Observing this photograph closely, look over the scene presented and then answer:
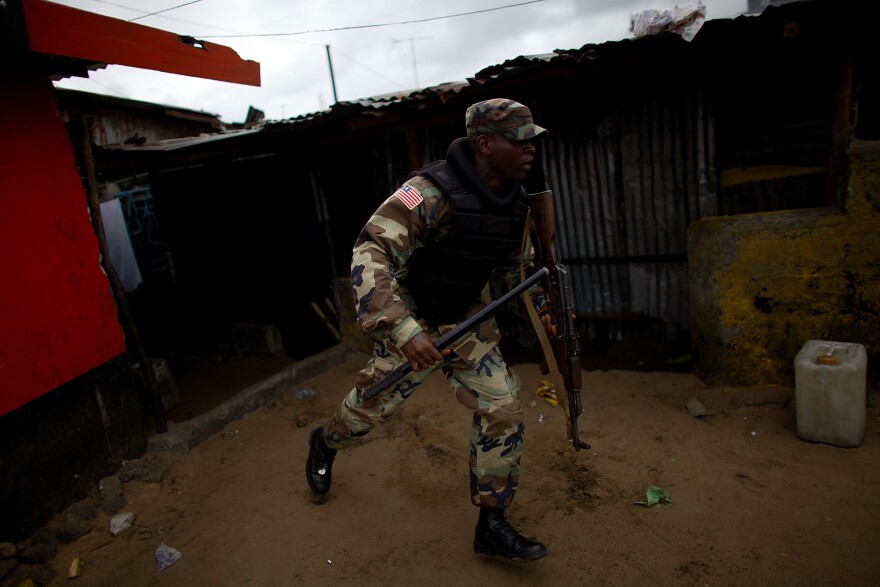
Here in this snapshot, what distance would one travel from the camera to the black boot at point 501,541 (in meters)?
2.42

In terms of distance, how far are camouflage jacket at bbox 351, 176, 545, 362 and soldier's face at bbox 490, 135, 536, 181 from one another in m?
0.31

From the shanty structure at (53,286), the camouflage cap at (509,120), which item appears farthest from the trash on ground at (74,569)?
the camouflage cap at (509,120)

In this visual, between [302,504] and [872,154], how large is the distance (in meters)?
4.19

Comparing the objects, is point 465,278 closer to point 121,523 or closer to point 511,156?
point 511,156

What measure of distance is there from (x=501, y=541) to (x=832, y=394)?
7.21ft

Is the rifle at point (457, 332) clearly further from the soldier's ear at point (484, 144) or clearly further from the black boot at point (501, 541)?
the black boot at point (501, 541)

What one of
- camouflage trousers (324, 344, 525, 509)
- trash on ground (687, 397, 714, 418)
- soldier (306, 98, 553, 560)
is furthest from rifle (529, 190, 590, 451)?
trash on ground (687, 397, 714, 418)

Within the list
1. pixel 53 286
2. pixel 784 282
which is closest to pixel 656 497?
pixel 784 282

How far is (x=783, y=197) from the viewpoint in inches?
169

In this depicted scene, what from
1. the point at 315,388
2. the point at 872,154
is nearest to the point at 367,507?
the point at 315,388

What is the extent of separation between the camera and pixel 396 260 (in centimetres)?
248

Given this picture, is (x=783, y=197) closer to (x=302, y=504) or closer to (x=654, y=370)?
(x=654, y=370)

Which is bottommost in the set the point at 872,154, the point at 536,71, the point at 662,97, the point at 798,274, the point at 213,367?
the point at 213,367

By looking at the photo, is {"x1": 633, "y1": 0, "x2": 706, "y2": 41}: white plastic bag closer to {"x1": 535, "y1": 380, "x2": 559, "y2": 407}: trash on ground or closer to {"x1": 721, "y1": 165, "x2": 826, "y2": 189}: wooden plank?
{"x1": 721, "y1": 165, "x2": 826, "y2": 189}: wooden plank
